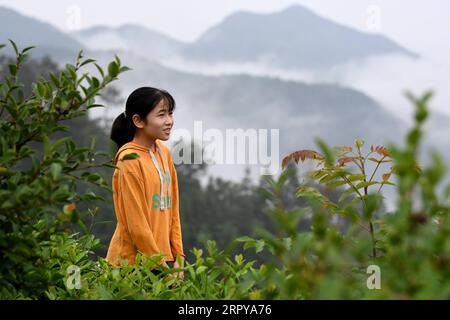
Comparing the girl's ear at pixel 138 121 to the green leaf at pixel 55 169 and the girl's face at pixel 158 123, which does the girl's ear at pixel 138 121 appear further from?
the green leaf at pixel 55 169

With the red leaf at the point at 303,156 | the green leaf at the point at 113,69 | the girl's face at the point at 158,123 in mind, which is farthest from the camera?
the girl's face at the point at 158,123

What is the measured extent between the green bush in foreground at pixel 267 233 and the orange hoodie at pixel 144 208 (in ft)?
1.33

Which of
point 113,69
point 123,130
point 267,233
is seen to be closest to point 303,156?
point 113,69

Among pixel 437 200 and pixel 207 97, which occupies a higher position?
pixel 207 97

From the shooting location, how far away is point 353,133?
171 meters

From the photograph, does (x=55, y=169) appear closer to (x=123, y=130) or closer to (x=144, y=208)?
(x=144, y=208)

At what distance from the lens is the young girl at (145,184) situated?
13.5 feet

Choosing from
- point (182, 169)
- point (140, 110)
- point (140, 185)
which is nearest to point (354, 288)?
point (140, 185)

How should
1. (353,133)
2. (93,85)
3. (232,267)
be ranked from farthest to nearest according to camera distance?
(353,133)
(232,267)
(93,85)

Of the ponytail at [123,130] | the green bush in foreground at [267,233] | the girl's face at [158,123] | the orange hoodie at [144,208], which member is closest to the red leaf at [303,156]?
the green bush in foreground at [267,233]

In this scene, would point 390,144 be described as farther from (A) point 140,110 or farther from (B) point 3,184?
(A) point 140,110

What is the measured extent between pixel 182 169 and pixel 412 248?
6484cm

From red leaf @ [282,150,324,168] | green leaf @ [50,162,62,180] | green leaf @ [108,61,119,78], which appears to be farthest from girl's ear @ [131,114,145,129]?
green leaf @ [50,162,62,180]
